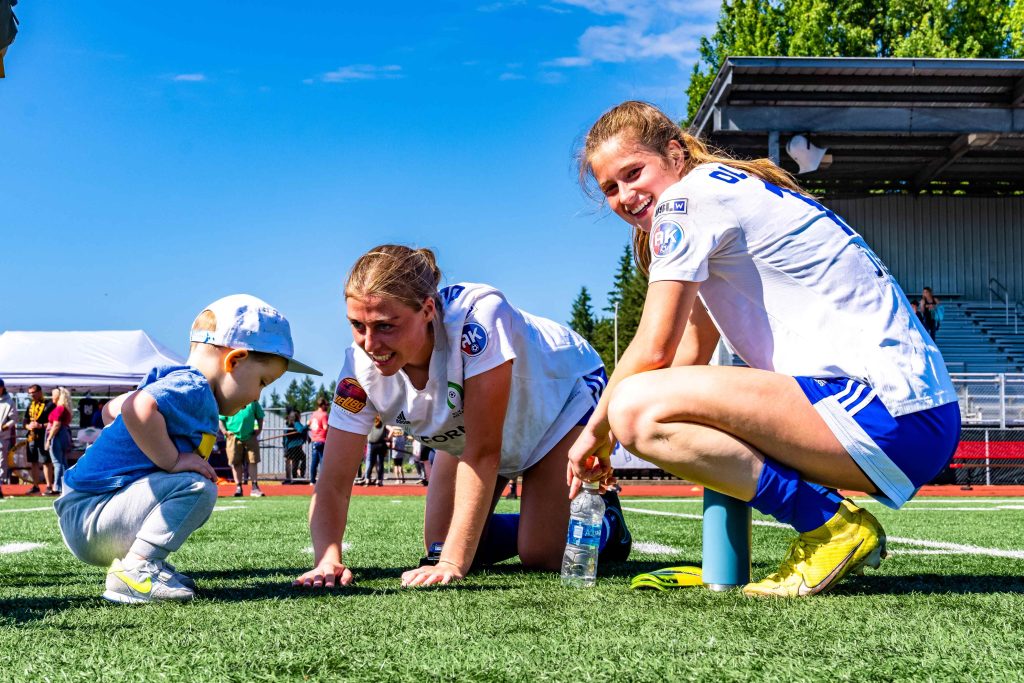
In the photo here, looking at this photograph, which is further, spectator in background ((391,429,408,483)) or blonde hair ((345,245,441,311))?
spectator in background ((391,429,408,483))

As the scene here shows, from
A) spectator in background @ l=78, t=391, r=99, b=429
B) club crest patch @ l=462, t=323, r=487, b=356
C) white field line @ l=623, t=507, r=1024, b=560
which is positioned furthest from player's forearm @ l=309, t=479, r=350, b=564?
spectator in background @ l=78, t=391, r=99, b=429

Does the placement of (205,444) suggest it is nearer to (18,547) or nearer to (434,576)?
(434,576)

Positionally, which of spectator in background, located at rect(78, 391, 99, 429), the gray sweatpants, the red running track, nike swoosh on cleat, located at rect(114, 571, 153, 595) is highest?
the gray sweatpants

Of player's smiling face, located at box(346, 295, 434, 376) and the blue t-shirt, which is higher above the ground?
player's smiling face, located at box(346, 295, 434, 376)

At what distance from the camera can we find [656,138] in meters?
3.19

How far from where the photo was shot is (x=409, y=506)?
10422 mm

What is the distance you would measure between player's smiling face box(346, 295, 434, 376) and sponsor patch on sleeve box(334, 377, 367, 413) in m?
0.25

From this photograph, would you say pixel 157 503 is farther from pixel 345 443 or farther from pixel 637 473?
pixel 637 473

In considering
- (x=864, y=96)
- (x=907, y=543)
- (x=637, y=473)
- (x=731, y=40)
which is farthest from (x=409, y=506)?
(x=731, y=40)

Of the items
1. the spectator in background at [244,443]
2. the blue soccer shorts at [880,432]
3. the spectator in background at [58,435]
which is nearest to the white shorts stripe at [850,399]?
the blue soccer shorts at [880,432]

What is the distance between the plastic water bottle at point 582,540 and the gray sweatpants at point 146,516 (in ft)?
4.15

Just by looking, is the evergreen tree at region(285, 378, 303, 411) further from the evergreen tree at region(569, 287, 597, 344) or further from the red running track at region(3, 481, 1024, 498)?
the red running track at region(3, 481, 1024, 498)

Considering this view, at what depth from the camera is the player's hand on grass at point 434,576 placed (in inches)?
132

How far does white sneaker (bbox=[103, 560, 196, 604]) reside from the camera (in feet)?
9.88
